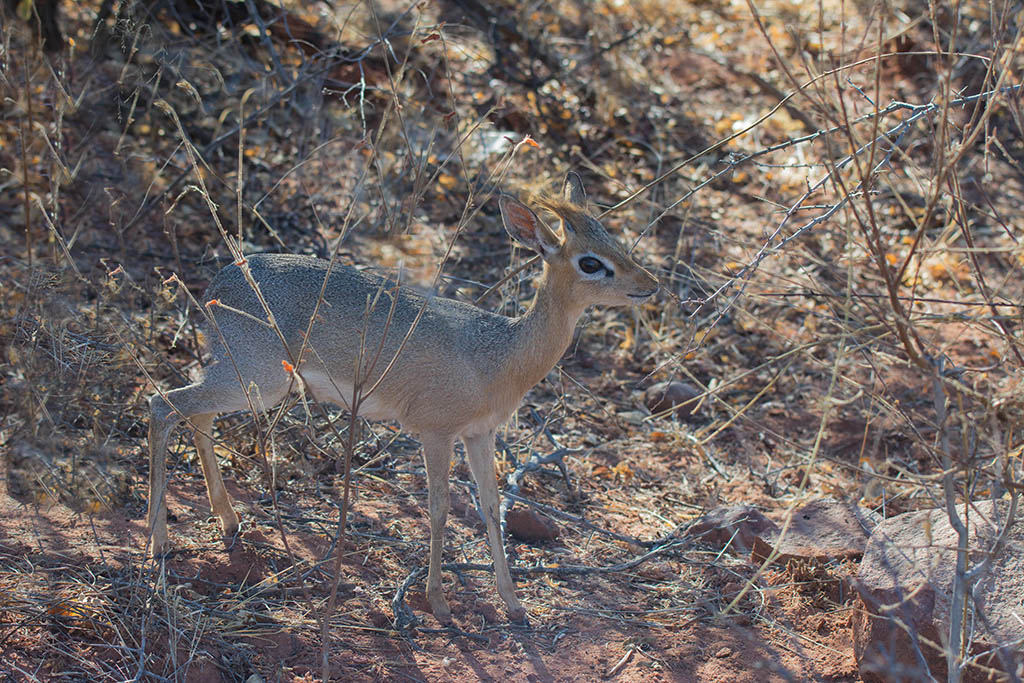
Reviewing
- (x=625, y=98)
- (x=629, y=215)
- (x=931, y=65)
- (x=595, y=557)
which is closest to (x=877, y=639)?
(x=595, y=557)

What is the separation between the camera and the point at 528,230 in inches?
161

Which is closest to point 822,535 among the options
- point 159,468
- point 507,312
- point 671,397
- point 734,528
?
point 734,528

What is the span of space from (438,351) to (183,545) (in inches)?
51.3

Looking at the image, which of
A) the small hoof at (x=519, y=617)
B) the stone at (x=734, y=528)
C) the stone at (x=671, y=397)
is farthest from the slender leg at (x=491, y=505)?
the stone at (x=671, y=397)

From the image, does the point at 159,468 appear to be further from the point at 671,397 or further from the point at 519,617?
the point at 671,397

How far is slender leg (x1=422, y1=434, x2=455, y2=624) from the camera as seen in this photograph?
4.05 metres

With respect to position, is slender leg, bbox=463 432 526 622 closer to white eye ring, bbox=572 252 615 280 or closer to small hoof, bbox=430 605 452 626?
small hoof, bbox=430 605 452 626

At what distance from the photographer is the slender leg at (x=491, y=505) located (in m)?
4.14

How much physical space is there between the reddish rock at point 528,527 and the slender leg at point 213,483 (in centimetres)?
122

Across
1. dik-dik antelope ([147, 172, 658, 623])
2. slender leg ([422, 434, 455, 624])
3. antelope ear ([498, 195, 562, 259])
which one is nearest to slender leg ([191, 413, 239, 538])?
dik-dik antelope ([147, 172, 658, 623])

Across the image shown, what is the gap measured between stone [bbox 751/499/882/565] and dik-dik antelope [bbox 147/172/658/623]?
122 cm

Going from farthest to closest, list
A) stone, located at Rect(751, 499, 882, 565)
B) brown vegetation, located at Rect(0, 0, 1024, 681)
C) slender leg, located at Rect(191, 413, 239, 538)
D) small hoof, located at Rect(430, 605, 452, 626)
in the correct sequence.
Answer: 1. stone, located at Rect(751, 499, 882, 565)
2. slender leg, located at Rect(191, 413, 239, 538)
3. small hoof, located at Rect(430, 605, 452, 626)
4. brown vegetation, located at Rect(0, 0, 1024, 681)

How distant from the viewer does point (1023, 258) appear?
7.43m

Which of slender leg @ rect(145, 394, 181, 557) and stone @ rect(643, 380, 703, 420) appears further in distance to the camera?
stone @ rect(643, 380, 703, 420)
